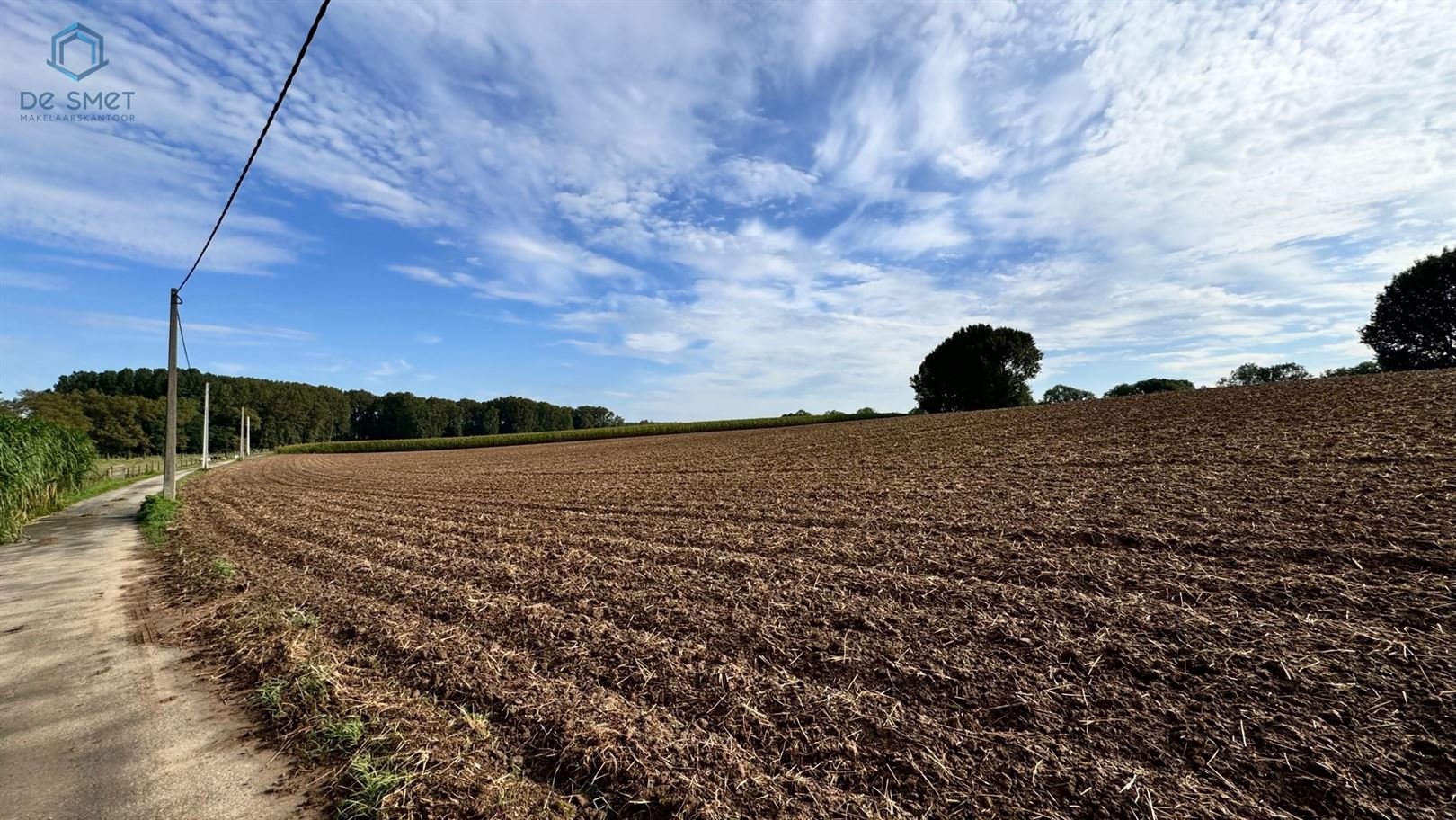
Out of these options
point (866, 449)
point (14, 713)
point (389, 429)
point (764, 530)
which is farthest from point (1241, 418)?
point (389, 429)

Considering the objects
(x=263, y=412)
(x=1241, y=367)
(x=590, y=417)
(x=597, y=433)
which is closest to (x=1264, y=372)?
(x=1241, y=367)

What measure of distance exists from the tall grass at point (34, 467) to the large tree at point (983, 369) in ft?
208

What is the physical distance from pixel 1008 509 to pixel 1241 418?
1270cm

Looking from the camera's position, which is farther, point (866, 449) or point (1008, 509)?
point (866, 449)

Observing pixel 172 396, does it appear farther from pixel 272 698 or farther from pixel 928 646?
pixel 928 646

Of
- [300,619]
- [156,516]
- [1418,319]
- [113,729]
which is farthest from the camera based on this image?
[1418,319]

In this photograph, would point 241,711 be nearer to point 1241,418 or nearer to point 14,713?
point 14,713

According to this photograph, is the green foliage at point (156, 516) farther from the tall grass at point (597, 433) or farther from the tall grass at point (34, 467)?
the tall grass at point (597, 433)

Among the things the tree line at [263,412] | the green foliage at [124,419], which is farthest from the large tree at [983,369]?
the green foliage at [124,419]

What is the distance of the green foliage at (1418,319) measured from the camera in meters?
43.5

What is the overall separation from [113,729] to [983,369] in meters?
68.9

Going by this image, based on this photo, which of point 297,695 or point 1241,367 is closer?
point 297,695

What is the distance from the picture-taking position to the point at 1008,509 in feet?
29.8

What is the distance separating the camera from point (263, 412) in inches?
4291
